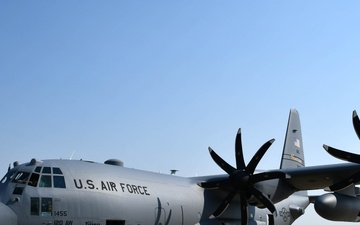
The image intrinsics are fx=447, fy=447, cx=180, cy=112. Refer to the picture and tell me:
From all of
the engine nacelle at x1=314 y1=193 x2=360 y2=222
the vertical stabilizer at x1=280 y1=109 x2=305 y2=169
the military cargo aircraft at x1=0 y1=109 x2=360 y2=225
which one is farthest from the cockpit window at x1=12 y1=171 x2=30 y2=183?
the vertical stabilizer at x1=280 y1=109 x2=305 y2=169

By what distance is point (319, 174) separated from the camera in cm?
2005

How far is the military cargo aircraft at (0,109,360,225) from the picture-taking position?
14.5m

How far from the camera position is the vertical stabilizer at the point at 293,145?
2601 centimetres

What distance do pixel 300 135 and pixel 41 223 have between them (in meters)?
18.4

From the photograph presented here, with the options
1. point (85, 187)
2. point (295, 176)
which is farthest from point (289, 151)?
point (85, 187)

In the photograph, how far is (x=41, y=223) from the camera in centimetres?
1414

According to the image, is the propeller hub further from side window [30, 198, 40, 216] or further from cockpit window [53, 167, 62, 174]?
side window [30, 198, 40, 216]

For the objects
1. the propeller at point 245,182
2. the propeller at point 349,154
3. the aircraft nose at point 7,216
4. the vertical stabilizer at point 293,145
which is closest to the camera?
the aircraft nose at point 7,216

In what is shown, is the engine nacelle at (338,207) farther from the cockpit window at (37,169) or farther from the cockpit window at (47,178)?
Answer: the cockpit window at (37,169)

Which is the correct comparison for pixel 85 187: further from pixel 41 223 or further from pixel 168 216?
pixel 168 216

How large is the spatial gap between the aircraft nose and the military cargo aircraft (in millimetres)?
29

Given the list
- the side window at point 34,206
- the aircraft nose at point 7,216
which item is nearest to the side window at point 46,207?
the side window at point 34,206

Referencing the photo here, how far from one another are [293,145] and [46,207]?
16.7 m

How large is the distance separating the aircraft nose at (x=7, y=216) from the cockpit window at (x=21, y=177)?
3.79ft
